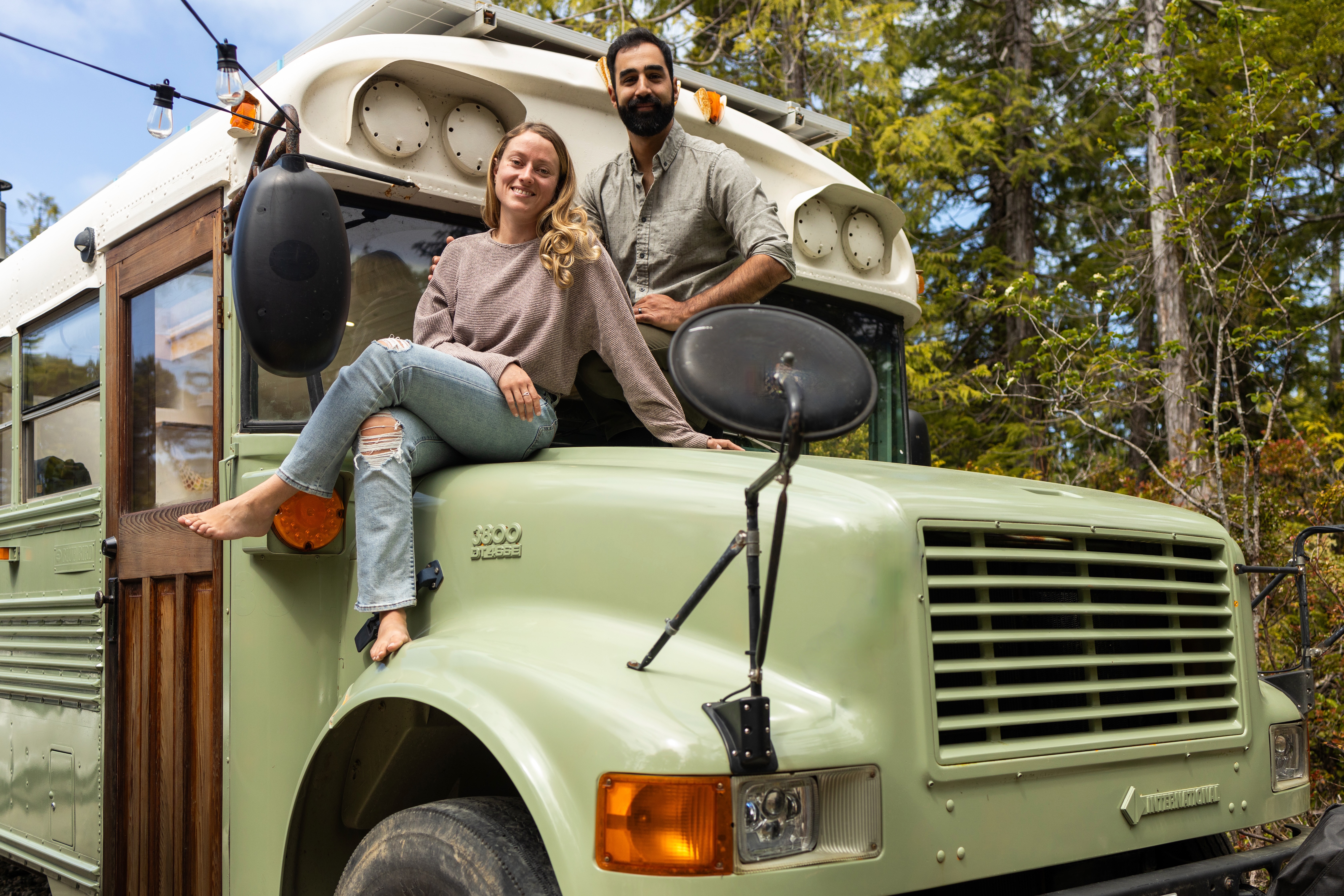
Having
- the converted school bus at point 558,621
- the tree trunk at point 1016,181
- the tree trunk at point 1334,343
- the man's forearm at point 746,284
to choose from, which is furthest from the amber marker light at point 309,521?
the tree trunk at point 1016,181

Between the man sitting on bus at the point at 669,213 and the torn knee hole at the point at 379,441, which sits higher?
the man sitting on bus at the point at 669,213

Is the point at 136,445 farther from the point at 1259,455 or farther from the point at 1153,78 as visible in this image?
the point at 1153,78

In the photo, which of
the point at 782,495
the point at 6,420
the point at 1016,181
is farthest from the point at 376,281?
the point at 1016,181

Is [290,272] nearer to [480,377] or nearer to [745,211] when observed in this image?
[480,377]

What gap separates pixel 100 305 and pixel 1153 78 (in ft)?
20.9

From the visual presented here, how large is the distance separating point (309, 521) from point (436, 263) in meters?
0.74

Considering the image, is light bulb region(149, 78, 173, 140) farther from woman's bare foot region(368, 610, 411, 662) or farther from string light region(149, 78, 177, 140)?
woman's bare foot region(368, 610, 411, 662)

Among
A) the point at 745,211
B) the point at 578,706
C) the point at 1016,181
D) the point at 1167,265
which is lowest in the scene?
the point at 578,706

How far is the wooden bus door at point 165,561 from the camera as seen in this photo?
2900 millimetres

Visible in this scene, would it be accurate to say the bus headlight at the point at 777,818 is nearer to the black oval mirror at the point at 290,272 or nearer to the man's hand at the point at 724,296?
the black oval mirror at the point at 290,272

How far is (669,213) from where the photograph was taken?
3121 mm

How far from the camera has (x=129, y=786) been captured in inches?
130

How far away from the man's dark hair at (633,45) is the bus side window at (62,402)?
5.98ft

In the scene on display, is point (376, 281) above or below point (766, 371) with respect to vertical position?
above
